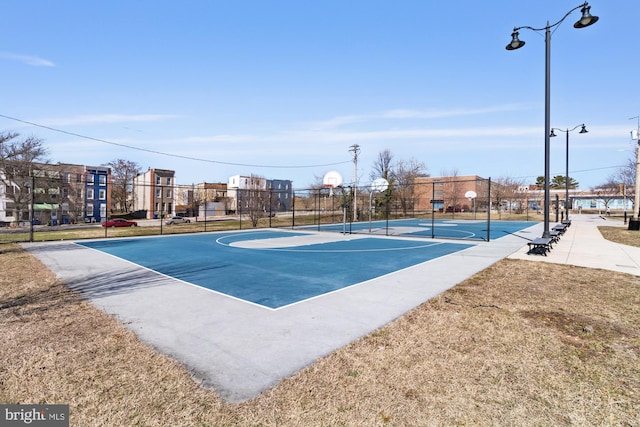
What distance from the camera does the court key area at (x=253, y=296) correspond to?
3.79 metres

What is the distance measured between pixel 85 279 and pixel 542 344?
917 centimetres

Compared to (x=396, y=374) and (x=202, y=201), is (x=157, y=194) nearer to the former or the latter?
(x=202, y=201)

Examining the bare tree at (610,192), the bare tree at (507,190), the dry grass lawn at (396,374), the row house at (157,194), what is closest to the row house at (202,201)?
the row house at (157,194)

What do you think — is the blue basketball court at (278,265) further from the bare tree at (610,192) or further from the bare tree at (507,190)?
the bare tree at (610,192)

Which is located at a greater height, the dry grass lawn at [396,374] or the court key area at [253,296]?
the dry grass lawn at [396,374]

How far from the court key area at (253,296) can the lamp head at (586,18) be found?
7.57 m

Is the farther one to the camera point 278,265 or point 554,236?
point 554,236

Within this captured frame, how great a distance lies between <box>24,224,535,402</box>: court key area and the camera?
379cm

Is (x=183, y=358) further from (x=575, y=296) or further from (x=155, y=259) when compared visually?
(x=155, y=259)

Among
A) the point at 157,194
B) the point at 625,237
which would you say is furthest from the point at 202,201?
the point at 625,237

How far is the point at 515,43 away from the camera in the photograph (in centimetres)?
1172

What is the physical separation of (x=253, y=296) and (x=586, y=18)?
1253cm

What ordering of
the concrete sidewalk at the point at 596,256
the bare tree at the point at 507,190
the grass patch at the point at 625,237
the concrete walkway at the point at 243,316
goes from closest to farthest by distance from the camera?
the concrete walkway at the point at 243,316 → the concrete sidewalk at the point at 596,256 → the grass patch at the point at 625,237 → the bare tree at the point at 507,190

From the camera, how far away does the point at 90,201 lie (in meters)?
52.8
